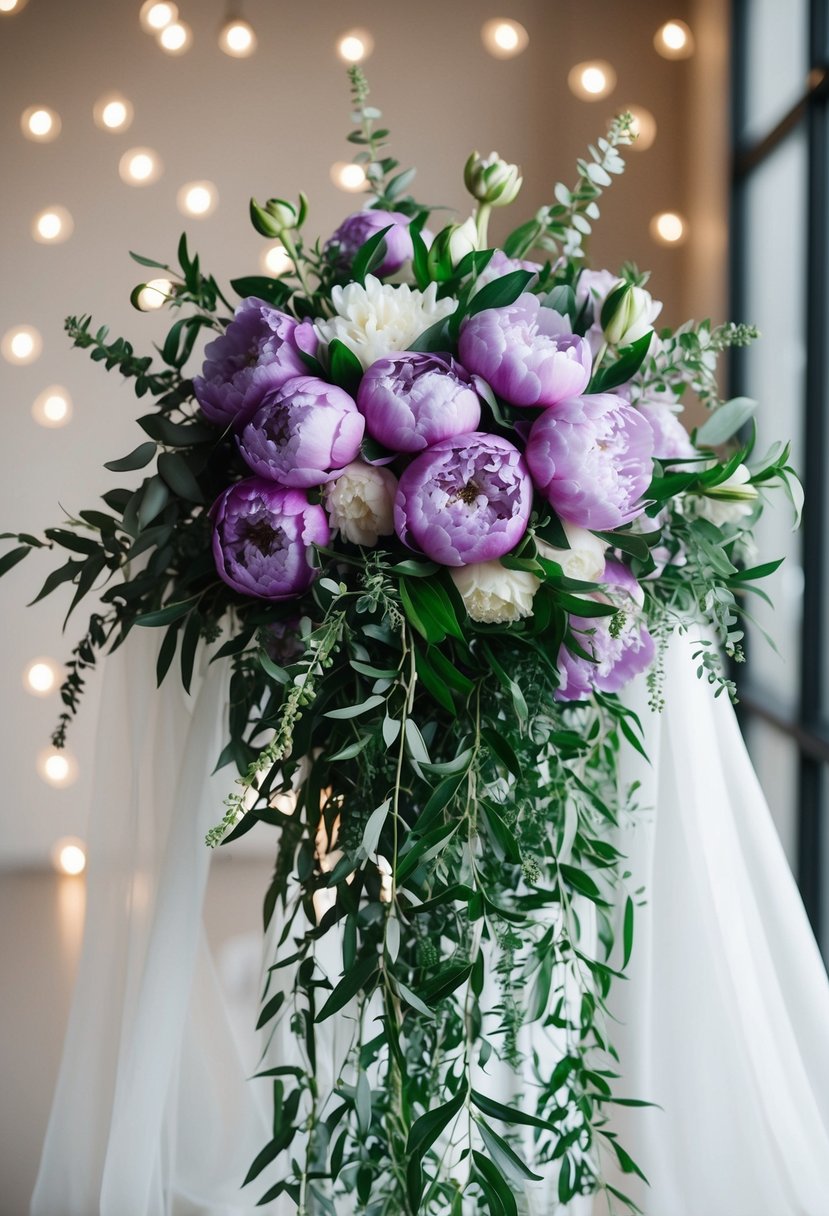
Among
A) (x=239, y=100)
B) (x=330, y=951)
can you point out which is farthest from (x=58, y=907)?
(x=239, y=100)

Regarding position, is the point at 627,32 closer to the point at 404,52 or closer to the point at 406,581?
the point at 404,52

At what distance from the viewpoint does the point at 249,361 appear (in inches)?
25.2

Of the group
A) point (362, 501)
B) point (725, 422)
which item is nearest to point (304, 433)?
point (362, 501)

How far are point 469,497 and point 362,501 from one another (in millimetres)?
72

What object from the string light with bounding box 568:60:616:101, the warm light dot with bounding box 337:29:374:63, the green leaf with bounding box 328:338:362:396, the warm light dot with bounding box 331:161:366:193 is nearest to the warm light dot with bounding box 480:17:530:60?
the string light with bounding box 568:60:616:101

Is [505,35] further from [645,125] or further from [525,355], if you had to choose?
[525,355]

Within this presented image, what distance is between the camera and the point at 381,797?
2.19ft

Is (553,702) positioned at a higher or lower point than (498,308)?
lower

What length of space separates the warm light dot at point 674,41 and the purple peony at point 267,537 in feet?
5.75

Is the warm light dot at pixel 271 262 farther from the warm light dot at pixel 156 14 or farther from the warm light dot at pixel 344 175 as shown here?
the warm light dot at pixel 156 14

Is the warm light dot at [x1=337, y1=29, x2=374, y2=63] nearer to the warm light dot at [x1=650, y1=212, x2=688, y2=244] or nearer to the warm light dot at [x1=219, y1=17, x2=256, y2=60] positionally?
the warm light dot at [x1=219, y1=17, x2=256, y2=60]

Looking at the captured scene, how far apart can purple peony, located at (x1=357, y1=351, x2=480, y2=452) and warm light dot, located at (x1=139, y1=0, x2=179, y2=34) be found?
1.69 metres

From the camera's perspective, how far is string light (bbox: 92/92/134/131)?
1.90 m

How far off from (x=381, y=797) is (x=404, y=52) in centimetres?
175
